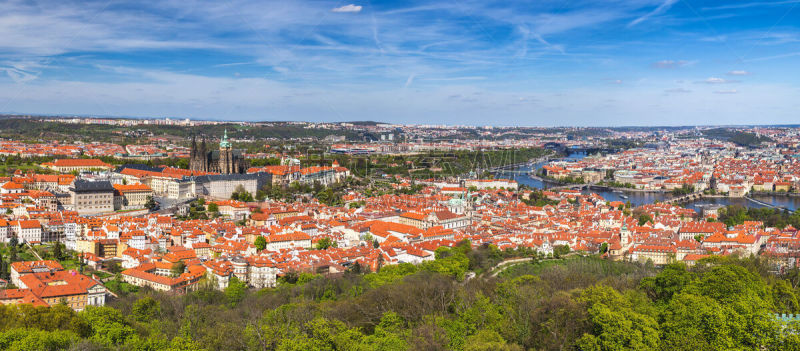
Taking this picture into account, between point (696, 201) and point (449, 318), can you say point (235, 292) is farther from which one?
point (696, 201)

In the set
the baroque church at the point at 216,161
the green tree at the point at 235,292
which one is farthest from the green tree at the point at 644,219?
the baroque church at the point at 216,161

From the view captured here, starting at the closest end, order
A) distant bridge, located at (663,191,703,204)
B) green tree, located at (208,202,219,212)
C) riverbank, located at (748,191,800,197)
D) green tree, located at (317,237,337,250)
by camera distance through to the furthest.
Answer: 1. green tree, located at (317,237,337,250)
2. green tree, located at (208,202,219,212)
3. distant bridge, located at (663,191,703,204)
4. riverbank, located at (748,191,800,197)

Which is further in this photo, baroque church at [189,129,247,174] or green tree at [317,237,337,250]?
baroque church at [189,129,247,174]

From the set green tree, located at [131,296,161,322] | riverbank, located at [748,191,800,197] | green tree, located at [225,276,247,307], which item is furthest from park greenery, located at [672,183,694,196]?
green tree, located at [131,296,161,322]

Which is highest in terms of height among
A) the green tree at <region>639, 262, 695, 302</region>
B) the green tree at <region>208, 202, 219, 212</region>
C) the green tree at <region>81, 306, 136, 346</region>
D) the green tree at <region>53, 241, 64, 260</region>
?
the green tree at <region>639, 262, 695, 302</region>

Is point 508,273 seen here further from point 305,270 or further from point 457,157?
point 457,157

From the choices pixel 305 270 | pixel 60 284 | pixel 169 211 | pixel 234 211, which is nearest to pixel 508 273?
pixel 305 270

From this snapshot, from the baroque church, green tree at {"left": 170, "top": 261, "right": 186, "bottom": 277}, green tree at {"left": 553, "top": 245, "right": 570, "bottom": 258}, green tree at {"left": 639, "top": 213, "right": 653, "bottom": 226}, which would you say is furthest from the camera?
the baroque church

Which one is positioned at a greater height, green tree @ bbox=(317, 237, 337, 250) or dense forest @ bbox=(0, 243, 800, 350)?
dense forest @ bbox=(0, 243, 800, 350)

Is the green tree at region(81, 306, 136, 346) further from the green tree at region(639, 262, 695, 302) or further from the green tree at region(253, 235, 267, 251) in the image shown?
the green tree at region(639, 262, 695, 302)
